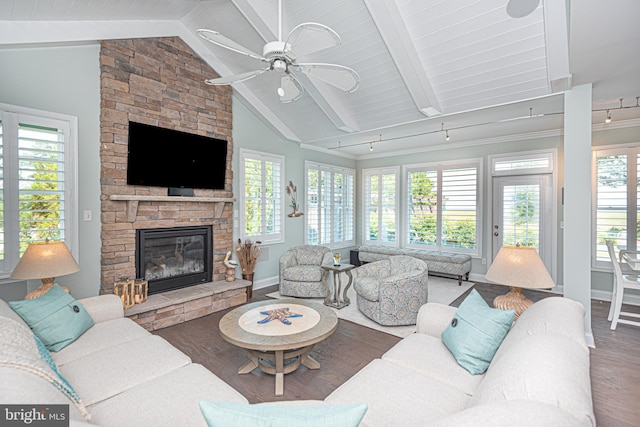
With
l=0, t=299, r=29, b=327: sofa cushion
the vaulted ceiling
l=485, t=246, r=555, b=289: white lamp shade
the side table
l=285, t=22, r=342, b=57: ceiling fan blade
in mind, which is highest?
the vaulted ceiling

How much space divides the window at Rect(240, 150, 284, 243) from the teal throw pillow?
268 centimetres

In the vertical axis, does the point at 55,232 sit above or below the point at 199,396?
above

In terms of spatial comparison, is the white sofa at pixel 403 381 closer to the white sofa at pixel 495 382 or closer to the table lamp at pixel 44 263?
the white sofa at pixel 495 382

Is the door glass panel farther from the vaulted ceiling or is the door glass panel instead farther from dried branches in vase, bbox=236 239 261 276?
dried branches in vase, bbox=236 239 261 276

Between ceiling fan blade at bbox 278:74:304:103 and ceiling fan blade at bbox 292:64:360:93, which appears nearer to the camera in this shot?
ceiling fan blade at bbox 292:64:360:93

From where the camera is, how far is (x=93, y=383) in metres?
1.67

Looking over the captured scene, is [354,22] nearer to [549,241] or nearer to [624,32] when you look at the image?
[624,32]

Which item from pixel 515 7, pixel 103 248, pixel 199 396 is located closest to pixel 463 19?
pixel 515 7

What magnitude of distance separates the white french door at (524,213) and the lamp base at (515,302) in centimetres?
333

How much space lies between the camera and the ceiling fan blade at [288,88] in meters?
2.50

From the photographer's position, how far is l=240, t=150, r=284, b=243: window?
16.1 ft

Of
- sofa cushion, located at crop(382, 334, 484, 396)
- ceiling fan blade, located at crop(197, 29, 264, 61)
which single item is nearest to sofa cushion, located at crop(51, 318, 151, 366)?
sofa cushion, located at crop(382, 334, 484, 396)

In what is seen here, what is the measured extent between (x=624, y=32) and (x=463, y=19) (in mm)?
1191

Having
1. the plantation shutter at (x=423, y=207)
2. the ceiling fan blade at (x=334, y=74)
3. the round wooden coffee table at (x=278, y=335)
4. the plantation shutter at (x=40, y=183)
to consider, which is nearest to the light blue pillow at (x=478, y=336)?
the round wooden coffee table at (x=278, y=335)
